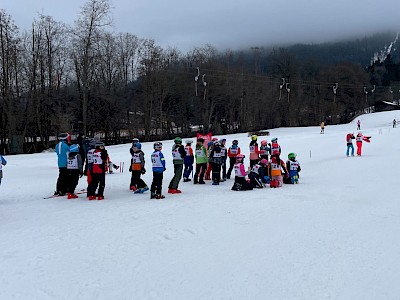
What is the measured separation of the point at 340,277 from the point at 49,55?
46.4 m

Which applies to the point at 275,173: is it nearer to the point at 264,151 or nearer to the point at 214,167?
the point at 264,151

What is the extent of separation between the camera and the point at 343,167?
19.2 meters

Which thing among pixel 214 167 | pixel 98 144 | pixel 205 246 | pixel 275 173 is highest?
pixel 98 144

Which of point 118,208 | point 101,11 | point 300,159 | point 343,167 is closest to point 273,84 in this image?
point 101,11

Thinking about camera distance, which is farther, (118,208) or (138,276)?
(118,208)

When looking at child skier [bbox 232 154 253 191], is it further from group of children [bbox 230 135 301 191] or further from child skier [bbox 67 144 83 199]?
child skier [bbox 67 144 83 199]

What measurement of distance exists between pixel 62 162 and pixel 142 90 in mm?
45835

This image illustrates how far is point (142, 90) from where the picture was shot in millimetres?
57031

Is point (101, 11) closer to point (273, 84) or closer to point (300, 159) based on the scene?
point (300, 159)

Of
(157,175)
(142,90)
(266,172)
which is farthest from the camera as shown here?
(142,90)

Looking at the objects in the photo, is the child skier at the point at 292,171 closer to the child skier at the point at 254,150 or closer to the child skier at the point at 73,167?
the child skier at the point at 254,150

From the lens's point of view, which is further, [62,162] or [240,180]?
[240,180]

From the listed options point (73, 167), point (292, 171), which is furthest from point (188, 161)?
point (73, 167)

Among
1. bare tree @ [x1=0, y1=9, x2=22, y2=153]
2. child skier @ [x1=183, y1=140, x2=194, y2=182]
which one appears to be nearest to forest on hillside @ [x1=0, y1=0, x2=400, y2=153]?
bare tree @ [x1=0, y1=9, x2=22, y2=153]
